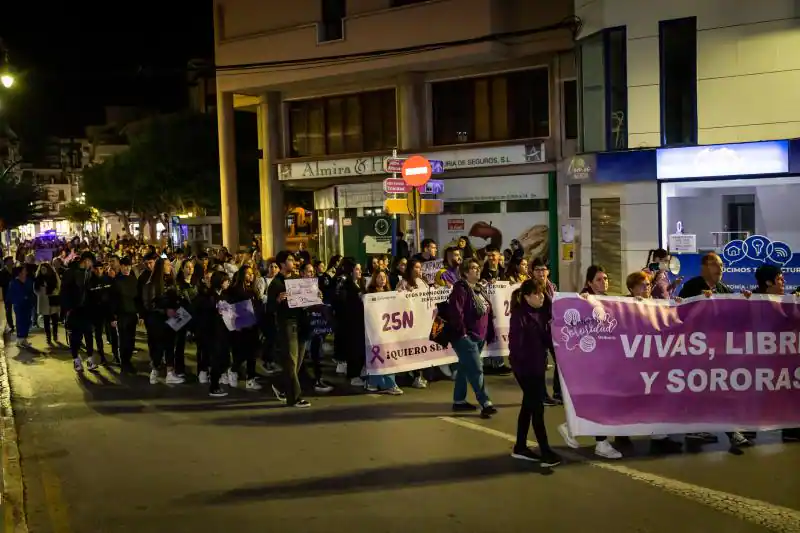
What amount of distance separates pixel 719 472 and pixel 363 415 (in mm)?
4173

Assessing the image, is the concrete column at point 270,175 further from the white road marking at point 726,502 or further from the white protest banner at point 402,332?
the white road marking at point 726,502

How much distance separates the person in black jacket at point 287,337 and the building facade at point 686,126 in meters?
9.17

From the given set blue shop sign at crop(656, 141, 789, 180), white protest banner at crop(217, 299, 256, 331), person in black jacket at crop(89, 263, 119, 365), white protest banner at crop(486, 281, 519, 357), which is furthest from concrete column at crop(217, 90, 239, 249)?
white protest banner at crop(486, 281, 519, 357)

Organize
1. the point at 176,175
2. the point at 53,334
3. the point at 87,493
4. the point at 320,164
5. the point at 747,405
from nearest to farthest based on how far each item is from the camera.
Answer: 1. the point at 87,493
2. the point at 747,405
3. the point at 53,334
4. the point at 320,164
5. the point at 176,175

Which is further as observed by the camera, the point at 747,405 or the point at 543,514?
the point at 747,405

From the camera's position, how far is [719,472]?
7.20 m

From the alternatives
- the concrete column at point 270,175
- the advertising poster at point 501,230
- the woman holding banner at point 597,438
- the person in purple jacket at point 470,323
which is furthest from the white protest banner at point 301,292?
the concrete column at point 270,175

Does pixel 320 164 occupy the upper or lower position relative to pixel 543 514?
upper

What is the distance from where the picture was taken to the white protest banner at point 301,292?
33.8ft

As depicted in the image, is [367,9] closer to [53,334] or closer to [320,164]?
[320,164]

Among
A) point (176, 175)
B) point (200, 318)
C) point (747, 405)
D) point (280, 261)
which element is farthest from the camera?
point (176, 175)

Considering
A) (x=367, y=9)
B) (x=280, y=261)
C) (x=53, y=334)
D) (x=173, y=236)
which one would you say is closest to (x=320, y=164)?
(x=367, y=9)

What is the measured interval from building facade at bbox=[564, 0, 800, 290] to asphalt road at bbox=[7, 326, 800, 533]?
369 inches

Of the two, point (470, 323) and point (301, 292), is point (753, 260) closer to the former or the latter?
point (470, 323)
